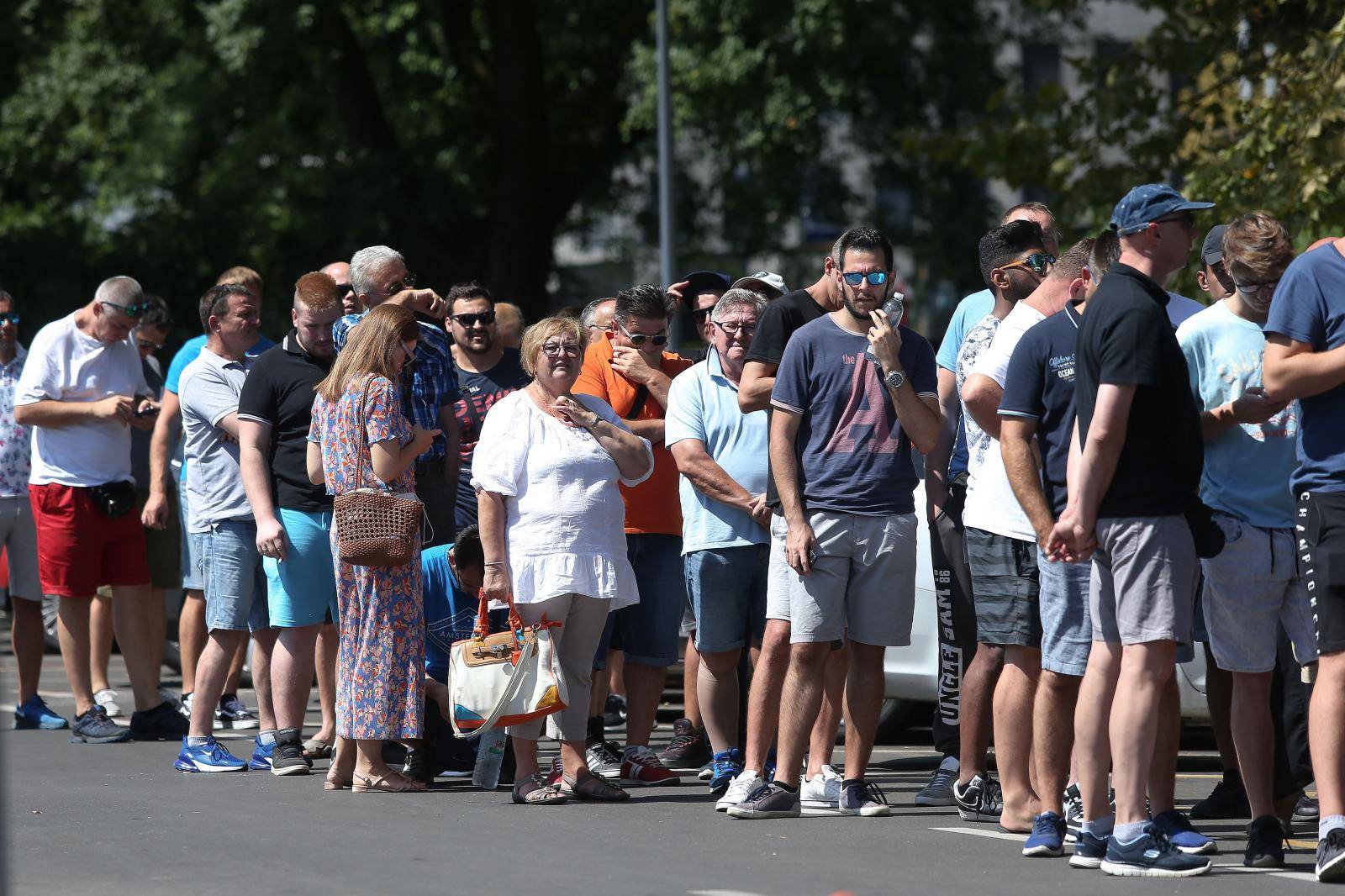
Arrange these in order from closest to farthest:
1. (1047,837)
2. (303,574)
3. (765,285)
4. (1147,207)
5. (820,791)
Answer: (1147,207) → (1047,837) → (820,791) → (303,574) → (765,285)

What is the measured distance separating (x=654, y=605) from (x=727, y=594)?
0.60m

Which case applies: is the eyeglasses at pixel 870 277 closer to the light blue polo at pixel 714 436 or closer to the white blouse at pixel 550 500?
the light blue polo at pixel 714 436

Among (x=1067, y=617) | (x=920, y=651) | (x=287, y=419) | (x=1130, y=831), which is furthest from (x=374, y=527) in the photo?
(x=1130, y=831)

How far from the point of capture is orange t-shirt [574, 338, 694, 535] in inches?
334

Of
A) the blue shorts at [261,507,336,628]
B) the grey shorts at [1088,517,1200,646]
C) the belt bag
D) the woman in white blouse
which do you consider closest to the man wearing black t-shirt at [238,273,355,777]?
the blue shorts at [261,507,336,628]

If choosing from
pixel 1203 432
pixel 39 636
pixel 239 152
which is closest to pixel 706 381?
pixel 1203 432

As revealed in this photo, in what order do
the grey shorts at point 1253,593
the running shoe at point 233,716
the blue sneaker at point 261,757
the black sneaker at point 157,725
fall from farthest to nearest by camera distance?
1. the running shoe at point 233,716
2. the black sneaker at point 157,725
3. the blue sneaker at point 261,757
4. the grey shorts at point 1253,593

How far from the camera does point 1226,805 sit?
723 centimetres

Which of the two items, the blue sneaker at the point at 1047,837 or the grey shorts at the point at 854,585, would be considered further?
the grey shorts at the point at 854,585

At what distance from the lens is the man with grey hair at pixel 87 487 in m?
9.83

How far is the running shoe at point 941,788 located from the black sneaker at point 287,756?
266 cm

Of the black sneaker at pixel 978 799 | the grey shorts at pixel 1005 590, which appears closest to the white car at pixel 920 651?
the black sneaker at pixel 978 799

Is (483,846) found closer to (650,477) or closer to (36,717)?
(650,477)

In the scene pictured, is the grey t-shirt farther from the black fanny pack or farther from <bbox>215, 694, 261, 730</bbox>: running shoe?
<bbox>215, 694, 261, 730</bbox>: running shoe
